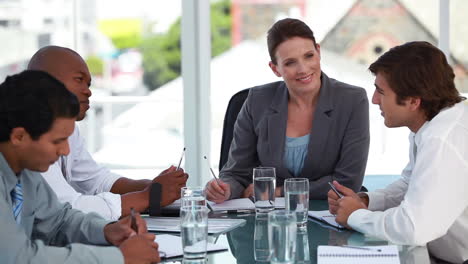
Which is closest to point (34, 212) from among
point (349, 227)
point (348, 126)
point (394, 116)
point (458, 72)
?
point (349, 227)

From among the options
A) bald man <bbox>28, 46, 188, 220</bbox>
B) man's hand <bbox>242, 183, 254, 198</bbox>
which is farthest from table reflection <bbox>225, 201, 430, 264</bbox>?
man's hand <bbox>242, 183, 254, 198</bbox>

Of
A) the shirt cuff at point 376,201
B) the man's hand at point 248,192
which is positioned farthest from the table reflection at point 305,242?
the man's hand at point 248,192

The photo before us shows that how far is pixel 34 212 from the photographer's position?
2.05 metres

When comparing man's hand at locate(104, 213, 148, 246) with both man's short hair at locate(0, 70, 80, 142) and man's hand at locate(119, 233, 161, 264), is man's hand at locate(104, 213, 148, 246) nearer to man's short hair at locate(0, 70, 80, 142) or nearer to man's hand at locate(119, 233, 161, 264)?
man's hand at locate(119, 233, 161, 264)

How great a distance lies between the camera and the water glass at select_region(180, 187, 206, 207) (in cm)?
230

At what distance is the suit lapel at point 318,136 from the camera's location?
9.66 ft

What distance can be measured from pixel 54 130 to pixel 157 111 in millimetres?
6083

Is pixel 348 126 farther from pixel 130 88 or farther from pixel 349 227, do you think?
pixel 130 88

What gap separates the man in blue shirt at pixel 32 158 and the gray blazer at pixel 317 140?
1.01m

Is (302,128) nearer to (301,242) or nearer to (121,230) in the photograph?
(301,242)

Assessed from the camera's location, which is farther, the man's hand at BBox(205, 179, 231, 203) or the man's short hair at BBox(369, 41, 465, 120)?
the man's hand at BBox(205, 179, 231, 203)

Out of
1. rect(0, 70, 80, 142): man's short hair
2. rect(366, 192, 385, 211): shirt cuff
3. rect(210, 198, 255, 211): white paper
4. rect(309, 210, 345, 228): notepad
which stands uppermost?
rect(0, 70, 80, 142): man's short hair

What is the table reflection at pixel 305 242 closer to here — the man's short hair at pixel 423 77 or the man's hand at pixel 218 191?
the man's hand at pixel 218 191

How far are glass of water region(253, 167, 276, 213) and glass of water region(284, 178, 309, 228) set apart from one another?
13 cm
